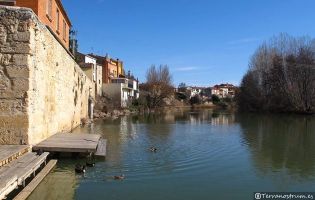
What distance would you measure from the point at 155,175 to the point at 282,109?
2362 inches

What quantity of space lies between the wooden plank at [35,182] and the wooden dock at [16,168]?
7.9 inches

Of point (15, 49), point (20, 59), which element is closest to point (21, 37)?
point (15, 49)

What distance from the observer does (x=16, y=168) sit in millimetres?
11180

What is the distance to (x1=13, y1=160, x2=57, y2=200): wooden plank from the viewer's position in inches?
394

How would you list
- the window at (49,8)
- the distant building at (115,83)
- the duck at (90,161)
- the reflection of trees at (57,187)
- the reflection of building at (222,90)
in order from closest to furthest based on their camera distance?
the reflection of trees at (57,187) → the duck at (90,161) → the window at (49,8) → the distant building at (115,83) → the reflection of building at (222,90)

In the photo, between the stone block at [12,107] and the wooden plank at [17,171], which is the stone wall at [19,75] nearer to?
the stone block at [12,107]

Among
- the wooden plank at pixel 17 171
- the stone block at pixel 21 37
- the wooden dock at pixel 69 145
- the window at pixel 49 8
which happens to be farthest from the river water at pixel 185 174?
the window at pixel 49 8

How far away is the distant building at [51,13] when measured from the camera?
17.7 metres

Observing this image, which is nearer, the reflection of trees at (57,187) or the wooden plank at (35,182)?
the wooden plank at (35,182)

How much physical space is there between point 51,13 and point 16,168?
11.8 m

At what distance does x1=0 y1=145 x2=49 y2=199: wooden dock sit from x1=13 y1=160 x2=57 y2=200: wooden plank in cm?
20

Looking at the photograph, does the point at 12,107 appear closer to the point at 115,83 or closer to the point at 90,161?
the point at 90,161

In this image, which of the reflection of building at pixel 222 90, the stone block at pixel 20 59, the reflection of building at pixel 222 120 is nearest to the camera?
the stone block at pixel 20 59

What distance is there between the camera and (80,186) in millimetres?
11938
